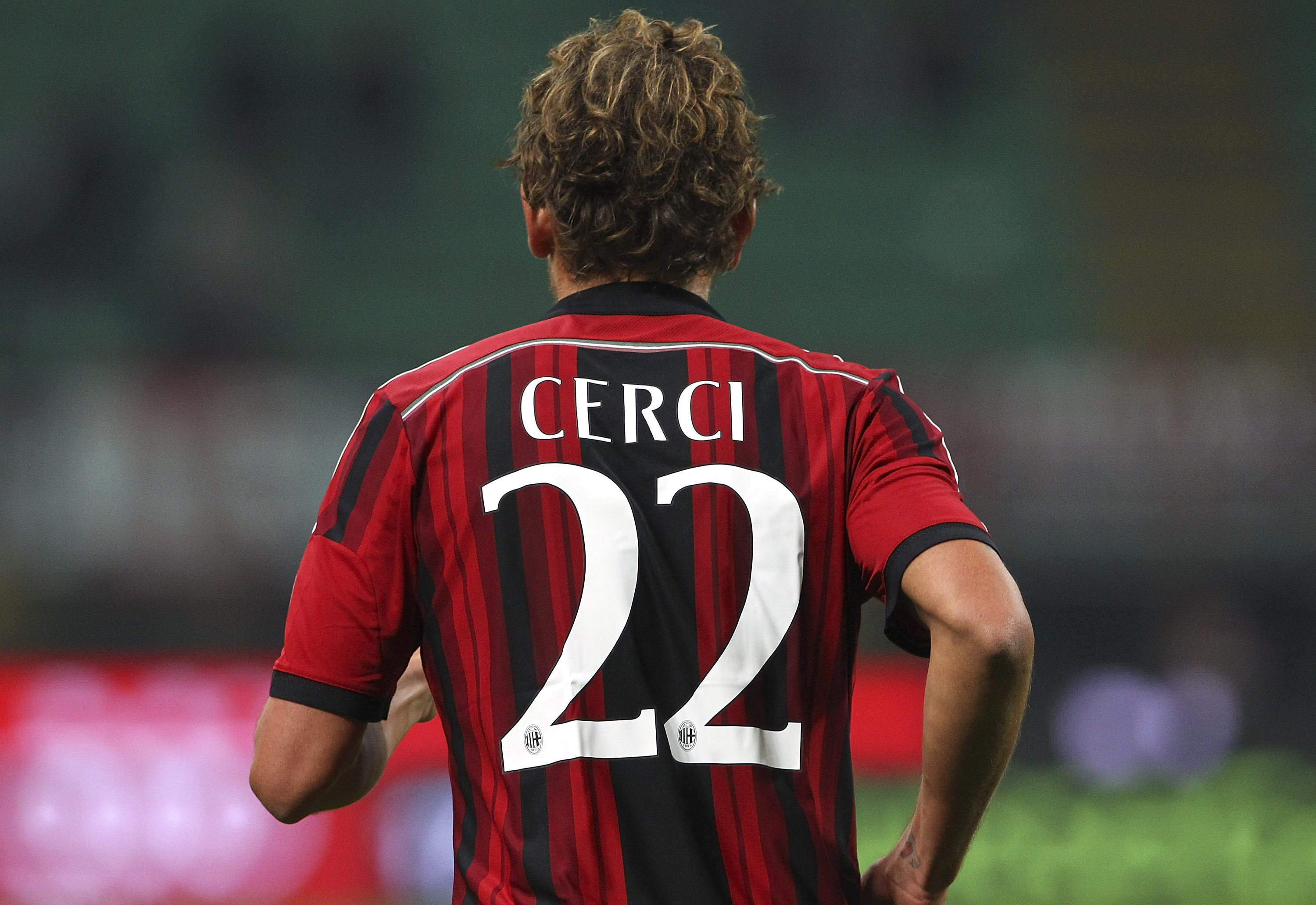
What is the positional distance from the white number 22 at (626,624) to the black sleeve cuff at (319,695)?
0.50 ft

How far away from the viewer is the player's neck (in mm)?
1509

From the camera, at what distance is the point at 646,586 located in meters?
1.38

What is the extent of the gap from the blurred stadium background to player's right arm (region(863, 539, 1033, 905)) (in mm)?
3575

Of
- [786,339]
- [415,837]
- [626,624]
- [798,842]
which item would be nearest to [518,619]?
[626,624]

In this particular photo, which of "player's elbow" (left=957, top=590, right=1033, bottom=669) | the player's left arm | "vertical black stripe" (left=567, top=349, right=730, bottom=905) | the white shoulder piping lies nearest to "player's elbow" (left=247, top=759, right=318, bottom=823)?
the player's left arm

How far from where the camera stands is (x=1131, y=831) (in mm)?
5078

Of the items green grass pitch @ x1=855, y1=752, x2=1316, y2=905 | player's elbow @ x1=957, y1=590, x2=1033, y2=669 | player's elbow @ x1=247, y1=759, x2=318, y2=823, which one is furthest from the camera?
green grass pitch @ x1=855, y1=752, x2=1316, y2=905

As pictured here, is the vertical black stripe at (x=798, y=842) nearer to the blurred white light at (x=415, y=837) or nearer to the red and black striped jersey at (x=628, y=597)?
the red and black striped jersey at (x=628, y=597)

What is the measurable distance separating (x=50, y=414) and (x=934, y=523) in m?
7.83

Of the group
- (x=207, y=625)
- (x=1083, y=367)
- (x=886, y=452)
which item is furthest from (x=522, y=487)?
(x=1083, y=367)

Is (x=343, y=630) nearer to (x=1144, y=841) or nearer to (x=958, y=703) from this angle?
(x=958, y=703)

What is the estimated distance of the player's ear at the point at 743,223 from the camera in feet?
5.00

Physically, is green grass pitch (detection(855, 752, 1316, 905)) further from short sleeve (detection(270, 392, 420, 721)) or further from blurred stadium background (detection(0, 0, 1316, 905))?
short sleeve (detection(270, 392, 420, 721))

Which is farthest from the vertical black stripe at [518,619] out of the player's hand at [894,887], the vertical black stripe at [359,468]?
the player's hand at [894,887]
